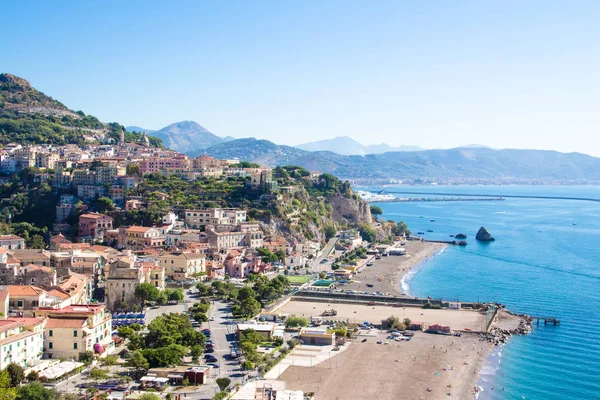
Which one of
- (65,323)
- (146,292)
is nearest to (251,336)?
(146,292)

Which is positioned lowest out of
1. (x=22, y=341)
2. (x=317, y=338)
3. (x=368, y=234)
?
(x=317, y=338)

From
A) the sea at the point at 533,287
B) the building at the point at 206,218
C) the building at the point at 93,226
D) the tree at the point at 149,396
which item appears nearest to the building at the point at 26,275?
the tree at the point at 149,396

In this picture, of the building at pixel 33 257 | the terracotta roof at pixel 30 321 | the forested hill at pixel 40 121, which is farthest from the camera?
the forested hill at pixel 40 121

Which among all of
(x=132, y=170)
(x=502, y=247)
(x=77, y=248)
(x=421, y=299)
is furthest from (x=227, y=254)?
(x=502, y=247)

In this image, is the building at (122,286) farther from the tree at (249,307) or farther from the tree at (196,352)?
→ the tree at (196,352)

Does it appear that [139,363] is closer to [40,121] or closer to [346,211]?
[346,211]
